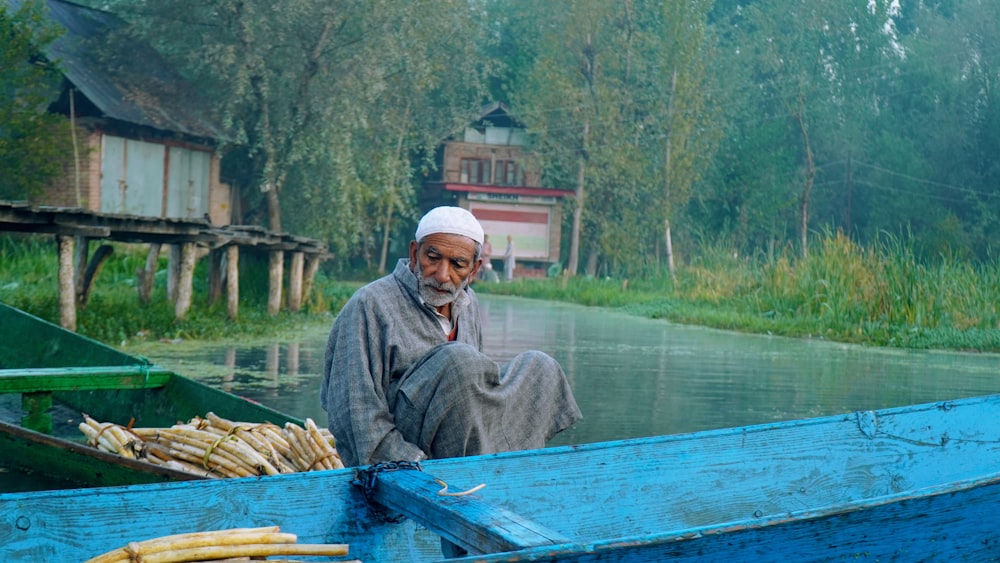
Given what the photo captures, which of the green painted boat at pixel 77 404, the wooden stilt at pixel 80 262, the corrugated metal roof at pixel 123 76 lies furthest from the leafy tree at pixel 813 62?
the green painted boat at pixel 77 404

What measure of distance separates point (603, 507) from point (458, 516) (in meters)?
0.97

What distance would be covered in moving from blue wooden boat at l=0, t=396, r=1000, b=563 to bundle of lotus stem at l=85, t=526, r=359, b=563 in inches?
5.3

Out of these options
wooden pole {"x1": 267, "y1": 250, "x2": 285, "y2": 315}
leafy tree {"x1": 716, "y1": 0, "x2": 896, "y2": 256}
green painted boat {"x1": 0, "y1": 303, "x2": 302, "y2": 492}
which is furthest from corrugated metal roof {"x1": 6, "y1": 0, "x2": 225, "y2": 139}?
leafy tree {"x1": 716, "y1": 0, "x2": 896, "y2": 256}

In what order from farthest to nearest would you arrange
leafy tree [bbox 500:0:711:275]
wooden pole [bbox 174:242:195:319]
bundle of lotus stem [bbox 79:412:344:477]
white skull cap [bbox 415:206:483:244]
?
leafy tree [bbox 500:0:711:275], wooden pole [bbox 174:242:195:319], bundle of lotus stem [bbox 79:412:344:477], white skull cap [bbox 415:206:483:244]

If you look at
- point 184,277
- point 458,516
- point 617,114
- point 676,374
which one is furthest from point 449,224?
point 617,114

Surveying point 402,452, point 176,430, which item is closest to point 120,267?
point 176,430

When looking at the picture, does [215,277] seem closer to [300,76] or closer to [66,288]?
[66,288]

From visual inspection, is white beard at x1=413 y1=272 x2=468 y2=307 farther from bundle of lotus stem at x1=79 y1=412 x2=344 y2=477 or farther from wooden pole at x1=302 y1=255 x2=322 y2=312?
wooden pole at x1=302 y1=255 x2=322 y2=312

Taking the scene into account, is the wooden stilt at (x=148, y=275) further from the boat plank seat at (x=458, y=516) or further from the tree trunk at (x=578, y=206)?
the tree trunk at (x=578, y=206)

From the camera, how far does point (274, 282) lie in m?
17.1

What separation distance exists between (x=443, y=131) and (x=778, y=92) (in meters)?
14.9

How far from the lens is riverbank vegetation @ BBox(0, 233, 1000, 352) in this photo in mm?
13836

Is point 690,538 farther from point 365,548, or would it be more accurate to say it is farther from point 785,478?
point 785,478

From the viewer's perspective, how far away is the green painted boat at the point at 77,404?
168 inches
